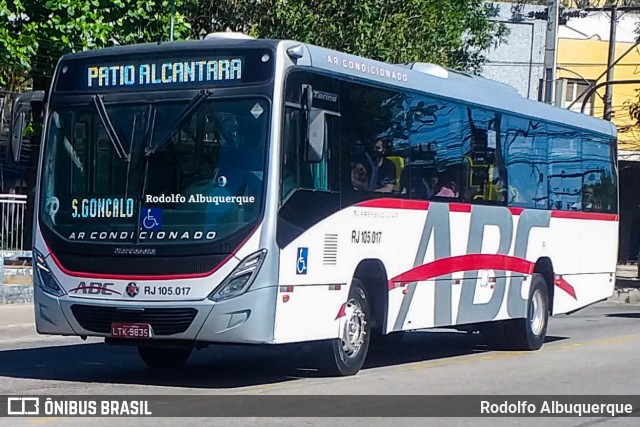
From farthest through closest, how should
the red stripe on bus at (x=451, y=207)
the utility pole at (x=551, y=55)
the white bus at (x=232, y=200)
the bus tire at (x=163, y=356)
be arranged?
the utility pole at (x=551, y=55) < the bus tire at (x=163, y=356) < the red stripe on bus at (x=451, y=207) < the white bus at (x=232, y=200)

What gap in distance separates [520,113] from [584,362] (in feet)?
12.0

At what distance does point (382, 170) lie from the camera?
43.0ft

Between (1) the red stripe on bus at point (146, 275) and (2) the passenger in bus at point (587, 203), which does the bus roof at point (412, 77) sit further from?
(1) the red stripe on bus at point (146, 275)

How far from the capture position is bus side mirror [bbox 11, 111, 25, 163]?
1170 cm

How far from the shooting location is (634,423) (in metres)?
10.4

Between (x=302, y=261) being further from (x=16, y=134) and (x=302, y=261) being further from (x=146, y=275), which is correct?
(x=16, y=134)

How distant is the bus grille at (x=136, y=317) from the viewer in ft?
36.5

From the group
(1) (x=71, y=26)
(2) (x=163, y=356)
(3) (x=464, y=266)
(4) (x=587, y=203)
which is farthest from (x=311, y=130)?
(1) (x=71, y=26)

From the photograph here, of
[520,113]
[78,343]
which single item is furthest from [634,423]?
[78,343]

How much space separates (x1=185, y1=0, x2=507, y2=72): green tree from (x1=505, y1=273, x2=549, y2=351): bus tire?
29.5 feet

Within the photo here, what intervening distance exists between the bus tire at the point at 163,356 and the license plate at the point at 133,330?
75.1 inches

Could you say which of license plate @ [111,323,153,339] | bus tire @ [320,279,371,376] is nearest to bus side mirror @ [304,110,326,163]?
bus tire @ [320,279,371,376]

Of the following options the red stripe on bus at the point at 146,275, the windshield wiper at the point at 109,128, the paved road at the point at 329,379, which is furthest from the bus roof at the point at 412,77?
the paved road at the point at 329,379

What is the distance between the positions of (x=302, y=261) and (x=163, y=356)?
2712mm
